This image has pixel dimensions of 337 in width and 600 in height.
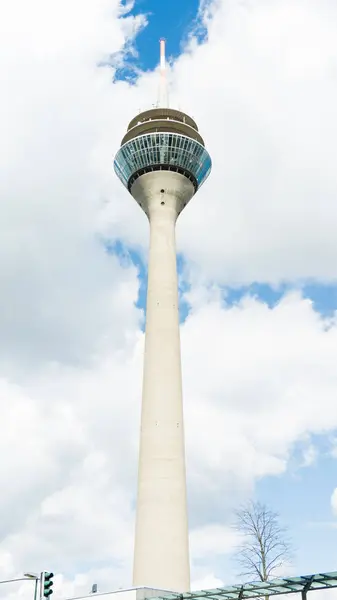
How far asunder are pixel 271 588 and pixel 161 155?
47.1 metres

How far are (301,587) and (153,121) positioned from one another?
168 feet

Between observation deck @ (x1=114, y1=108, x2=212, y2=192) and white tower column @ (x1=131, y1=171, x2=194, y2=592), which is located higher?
observation deck @ (x1=114, y1=108, x2=212, y2=192)

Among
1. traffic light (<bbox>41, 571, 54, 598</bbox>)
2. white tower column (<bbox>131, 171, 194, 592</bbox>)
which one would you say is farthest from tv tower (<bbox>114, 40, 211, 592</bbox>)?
traffic light (<bbox>41, 571, 54, 598</bbox>)

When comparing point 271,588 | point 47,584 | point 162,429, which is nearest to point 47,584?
point 47,584

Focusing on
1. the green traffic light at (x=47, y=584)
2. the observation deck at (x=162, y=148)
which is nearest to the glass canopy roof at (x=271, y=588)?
the green traffic light at (x=47, y=584)

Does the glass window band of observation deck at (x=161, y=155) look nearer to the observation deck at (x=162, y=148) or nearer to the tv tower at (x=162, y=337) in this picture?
the observation deck at (x=162, y=148)

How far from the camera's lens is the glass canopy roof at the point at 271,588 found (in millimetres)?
26344

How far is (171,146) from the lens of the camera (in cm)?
6706

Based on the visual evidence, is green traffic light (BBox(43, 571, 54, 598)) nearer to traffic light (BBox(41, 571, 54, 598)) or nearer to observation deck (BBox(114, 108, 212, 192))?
traffic light (BBox(41, 571, 54, 598))

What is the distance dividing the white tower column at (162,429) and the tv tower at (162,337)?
0.23ft

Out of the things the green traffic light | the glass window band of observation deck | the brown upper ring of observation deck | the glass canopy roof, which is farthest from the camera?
the brown upper ring of observation deck

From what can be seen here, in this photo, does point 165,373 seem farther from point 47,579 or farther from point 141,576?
point 47,579

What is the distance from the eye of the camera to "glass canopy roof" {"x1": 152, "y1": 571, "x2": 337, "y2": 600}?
26344 millimetres

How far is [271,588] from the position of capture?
2866cm
